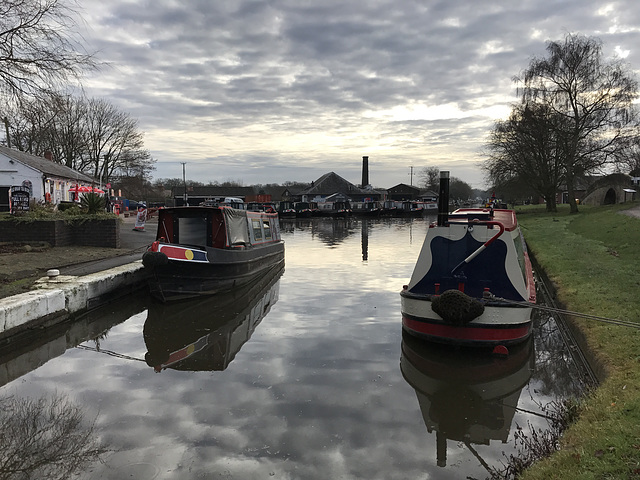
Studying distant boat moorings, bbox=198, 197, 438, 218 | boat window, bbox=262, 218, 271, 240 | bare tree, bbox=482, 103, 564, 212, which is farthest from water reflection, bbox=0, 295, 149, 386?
distant boat moorings, bbox=198, 197, 438, 218

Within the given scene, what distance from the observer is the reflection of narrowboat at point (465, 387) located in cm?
505

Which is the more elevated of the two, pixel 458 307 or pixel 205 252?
pixel 205 252

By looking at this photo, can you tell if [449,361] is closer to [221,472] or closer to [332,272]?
[221,472]

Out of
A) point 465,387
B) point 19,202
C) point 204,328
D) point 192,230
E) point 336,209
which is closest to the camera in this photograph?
point 465,387

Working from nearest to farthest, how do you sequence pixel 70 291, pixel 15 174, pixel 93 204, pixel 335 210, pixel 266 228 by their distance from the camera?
pixel 70 291, pixel 93 204, pixel 266 228, pixel 15 174, pixel 335 210

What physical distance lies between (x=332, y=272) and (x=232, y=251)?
166 inches

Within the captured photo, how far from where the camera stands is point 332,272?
50.6 ft

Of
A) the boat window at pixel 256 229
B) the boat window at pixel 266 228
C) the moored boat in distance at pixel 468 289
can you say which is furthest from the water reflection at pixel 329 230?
the moored boat in distance at pixel 468 289

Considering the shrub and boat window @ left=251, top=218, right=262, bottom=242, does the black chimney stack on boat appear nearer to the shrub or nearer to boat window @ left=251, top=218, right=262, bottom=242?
boat window @ left=251, top=218, right=262, bottom=242

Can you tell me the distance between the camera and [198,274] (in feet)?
36.6

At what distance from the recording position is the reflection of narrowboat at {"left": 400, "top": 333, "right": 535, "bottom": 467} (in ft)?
16.6

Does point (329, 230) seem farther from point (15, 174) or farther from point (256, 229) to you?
point (256, 229)

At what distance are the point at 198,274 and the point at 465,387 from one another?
6.98 meters

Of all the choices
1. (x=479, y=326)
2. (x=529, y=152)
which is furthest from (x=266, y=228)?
(x=529, y=152)
